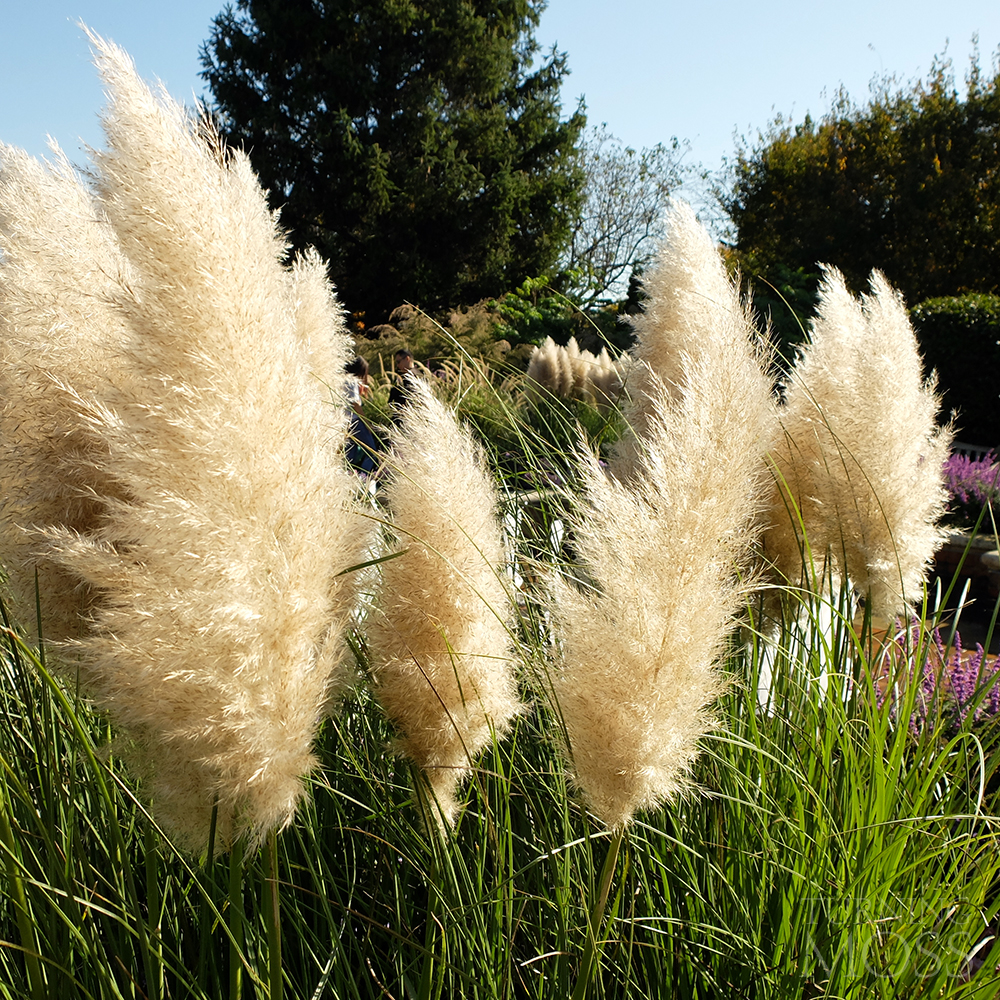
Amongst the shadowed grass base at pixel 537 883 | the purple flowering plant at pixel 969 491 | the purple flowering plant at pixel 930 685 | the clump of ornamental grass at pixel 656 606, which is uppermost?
the purple flowering plant at pixel 969 491

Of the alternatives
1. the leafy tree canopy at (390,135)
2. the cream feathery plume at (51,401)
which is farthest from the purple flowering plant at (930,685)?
the leafy tree canopy at (390,135)

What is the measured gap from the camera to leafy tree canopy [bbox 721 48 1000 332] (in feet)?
62.6

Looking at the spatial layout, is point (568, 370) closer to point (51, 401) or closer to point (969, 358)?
point (51, 401)

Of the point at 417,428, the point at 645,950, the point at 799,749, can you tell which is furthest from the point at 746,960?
the point at 417,428

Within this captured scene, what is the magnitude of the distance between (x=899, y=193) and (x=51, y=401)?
2259 centimetres

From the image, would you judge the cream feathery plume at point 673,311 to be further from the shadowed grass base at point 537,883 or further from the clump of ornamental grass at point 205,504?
the clump of ornamental grass at point 205,504

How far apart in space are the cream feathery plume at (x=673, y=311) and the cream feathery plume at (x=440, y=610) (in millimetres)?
864

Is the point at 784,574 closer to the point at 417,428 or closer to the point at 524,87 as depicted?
the point at 417,428

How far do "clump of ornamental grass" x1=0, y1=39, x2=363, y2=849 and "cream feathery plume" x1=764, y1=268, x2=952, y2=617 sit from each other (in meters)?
1.29

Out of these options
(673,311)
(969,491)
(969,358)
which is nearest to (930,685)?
(673,311)

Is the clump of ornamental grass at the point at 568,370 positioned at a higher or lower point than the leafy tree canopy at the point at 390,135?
lower

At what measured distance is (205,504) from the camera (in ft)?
3.09

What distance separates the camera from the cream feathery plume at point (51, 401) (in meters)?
1.19

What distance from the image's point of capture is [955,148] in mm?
19328
